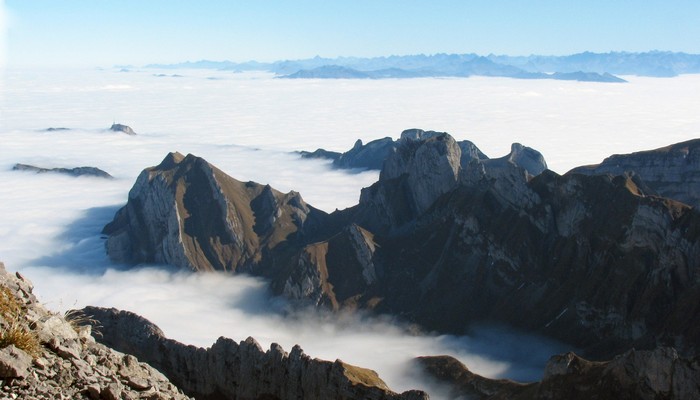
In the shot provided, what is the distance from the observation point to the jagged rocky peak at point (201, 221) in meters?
170

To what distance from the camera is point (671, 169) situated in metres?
153

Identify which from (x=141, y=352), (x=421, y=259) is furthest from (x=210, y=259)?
(x=141, y=352)

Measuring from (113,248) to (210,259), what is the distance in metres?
28.7

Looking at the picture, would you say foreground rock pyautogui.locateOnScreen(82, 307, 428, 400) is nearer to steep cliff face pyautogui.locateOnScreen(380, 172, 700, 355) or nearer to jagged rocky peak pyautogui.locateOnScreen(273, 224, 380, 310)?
steep cliff face pyautogui.locateOnScreen(380, 172, 700, 355)

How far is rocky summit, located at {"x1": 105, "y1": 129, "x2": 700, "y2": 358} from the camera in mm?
109750

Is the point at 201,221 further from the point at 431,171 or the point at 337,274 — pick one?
the point at 431,171

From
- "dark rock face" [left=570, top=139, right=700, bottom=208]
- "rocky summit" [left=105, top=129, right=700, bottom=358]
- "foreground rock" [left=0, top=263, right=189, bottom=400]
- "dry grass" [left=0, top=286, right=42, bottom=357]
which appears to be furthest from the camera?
"dark rock face" [left=570, top=139, right=700, bottom=208]

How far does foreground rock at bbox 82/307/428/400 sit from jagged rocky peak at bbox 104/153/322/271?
95.4 meters

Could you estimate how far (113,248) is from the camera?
579 feet

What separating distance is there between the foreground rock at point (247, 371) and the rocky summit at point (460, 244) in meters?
58.0

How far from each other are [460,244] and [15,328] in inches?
4992

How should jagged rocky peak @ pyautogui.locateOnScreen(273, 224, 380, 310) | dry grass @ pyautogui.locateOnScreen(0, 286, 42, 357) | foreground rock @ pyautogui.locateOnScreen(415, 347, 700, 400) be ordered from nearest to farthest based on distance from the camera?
1. dry grass @ pyautogui.locateOnScreen(0, 286, 42, 357)
2. foreground rock @ pyautogui.locateOnScreen(415, 347, 700, 400)
3. jagged rocky peak @ pyautogui.locateOnScreen(273, 224, 380, 310)

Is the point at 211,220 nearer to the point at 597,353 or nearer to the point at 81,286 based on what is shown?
the point at 81,286

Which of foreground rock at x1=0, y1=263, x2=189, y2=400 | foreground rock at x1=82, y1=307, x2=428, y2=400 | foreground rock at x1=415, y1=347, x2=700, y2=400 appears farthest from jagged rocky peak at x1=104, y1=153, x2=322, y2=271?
foreground rock at x1=0, y1=263, x2=189, y2=400
